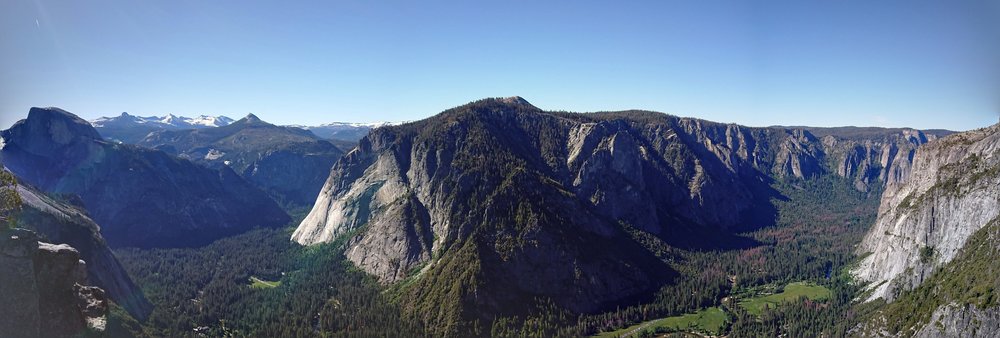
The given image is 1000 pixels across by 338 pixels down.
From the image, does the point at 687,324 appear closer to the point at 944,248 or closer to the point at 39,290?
the point at 944,248

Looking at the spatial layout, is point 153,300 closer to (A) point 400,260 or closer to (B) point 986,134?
(A) point 400,260

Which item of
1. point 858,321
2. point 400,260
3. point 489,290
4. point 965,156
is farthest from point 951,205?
point 400,260

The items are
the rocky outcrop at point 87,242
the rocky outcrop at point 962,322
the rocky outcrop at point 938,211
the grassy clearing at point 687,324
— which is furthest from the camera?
the grassy clearing at point 687,324

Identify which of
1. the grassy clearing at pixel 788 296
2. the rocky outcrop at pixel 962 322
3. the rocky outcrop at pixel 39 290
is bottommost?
the grassy clearing at pixel 788 296

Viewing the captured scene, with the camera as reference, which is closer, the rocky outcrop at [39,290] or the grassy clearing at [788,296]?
the rocky outcrop at [39,290]

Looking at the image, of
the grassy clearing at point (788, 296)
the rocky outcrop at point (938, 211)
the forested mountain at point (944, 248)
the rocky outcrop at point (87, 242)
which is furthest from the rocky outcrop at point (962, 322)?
the rocky outcrop at point (87, 242)

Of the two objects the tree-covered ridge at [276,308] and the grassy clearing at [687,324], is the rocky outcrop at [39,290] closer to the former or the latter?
the tree-covered ridge at [276,308]

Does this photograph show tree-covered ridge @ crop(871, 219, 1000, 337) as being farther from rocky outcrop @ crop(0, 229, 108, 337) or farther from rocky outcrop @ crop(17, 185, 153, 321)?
rocky outcrop @ crop(17, 185, 153, 321)

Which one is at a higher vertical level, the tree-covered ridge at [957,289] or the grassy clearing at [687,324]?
the tree-covered ridge at [957,289]
